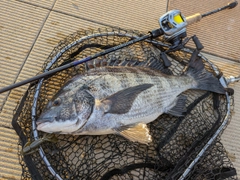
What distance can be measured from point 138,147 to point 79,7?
77.6 inches

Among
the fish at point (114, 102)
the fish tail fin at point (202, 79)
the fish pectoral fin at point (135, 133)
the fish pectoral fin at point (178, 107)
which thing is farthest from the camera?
the fish tail fin at point (202, 79)

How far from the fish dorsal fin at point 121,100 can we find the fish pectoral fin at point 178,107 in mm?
421

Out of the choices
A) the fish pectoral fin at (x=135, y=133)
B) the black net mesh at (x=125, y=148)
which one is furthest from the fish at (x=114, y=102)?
the black net mesh at (x=125, y=148)

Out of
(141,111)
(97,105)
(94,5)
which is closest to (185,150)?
(141,111)

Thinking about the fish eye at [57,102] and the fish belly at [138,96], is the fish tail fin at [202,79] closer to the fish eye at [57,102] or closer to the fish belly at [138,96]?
the fish belly at [138,96]

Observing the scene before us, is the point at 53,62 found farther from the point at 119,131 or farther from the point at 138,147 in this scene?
the point at 138,147

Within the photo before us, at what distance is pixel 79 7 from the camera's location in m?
3.12

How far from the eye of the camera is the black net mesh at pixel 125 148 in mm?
2020

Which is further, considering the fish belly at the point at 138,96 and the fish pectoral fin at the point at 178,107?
the fish pectoral fin at the point at 178,107

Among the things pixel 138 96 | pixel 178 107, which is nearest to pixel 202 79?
pixel 178 107

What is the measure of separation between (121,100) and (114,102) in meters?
0.07

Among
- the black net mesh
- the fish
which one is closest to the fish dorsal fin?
the fish

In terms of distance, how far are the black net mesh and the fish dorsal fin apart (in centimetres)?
34

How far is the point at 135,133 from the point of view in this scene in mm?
2051
